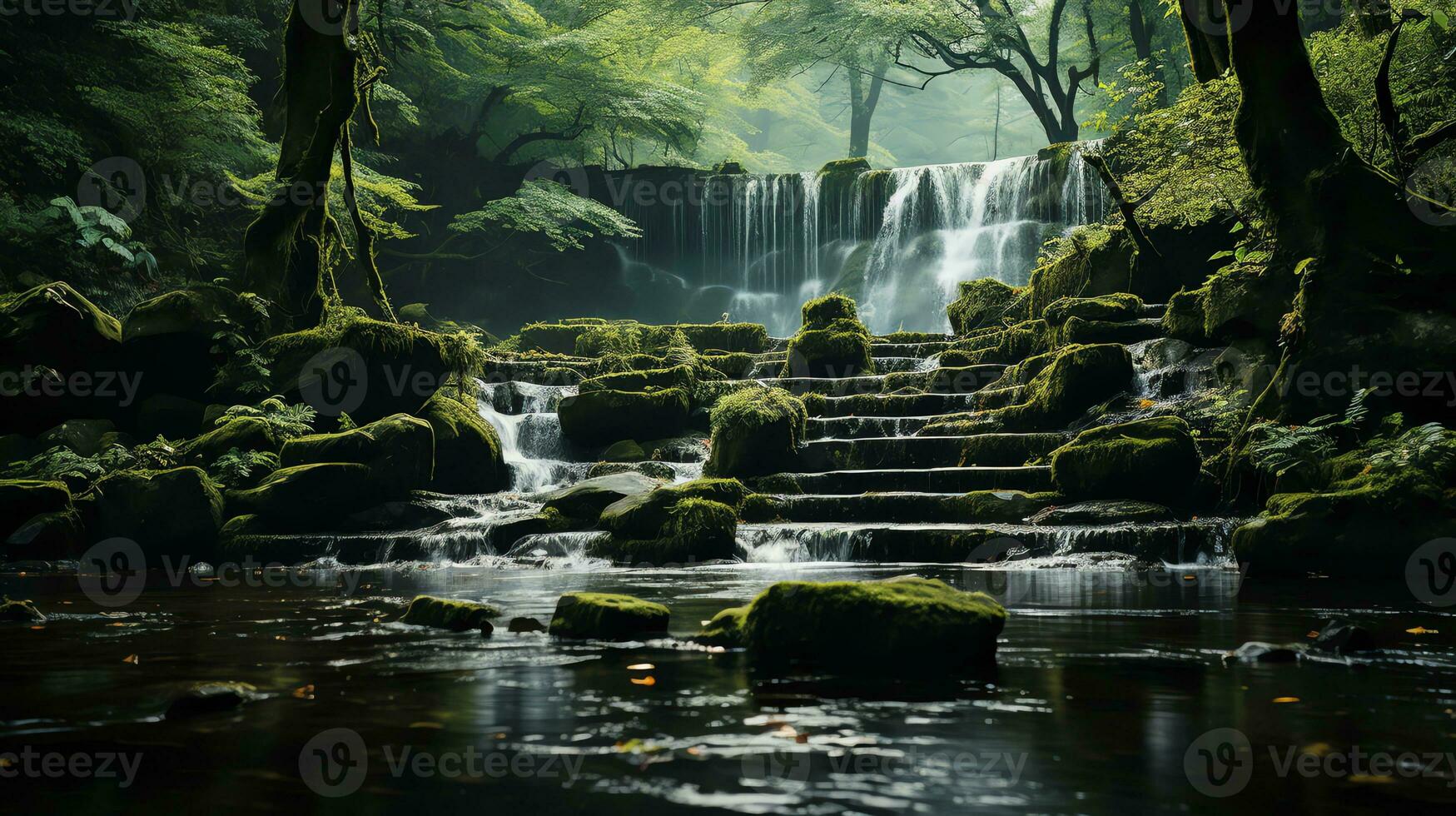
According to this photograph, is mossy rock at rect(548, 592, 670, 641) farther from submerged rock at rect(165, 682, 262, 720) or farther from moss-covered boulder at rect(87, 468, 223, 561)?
moss-covered boulder at rect(87, 468, 223, 561)

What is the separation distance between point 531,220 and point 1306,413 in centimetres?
2198

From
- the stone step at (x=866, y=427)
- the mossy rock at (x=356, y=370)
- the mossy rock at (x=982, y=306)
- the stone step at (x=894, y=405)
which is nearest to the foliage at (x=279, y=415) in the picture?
Answer: the mossy rock at (x=356, y=370)

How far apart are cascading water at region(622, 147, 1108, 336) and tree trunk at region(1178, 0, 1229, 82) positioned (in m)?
9.44

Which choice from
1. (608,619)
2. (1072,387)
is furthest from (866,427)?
(608,619)

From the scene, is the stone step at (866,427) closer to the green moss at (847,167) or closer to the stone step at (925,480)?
the stone step at (925,480)

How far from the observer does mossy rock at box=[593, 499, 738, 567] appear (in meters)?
10.1

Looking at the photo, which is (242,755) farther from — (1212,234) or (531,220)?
(531,220)

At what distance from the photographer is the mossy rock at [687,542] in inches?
397

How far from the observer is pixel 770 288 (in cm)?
3106

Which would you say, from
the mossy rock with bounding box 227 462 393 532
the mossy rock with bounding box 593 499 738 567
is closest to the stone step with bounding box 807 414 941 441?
the mossy rock with bounding box 593 499 738 567

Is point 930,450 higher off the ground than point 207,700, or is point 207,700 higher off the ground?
point 930,450

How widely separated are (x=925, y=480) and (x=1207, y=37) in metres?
7.29

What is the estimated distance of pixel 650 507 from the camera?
34.4 feet

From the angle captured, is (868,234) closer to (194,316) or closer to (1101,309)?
(1101,309)
